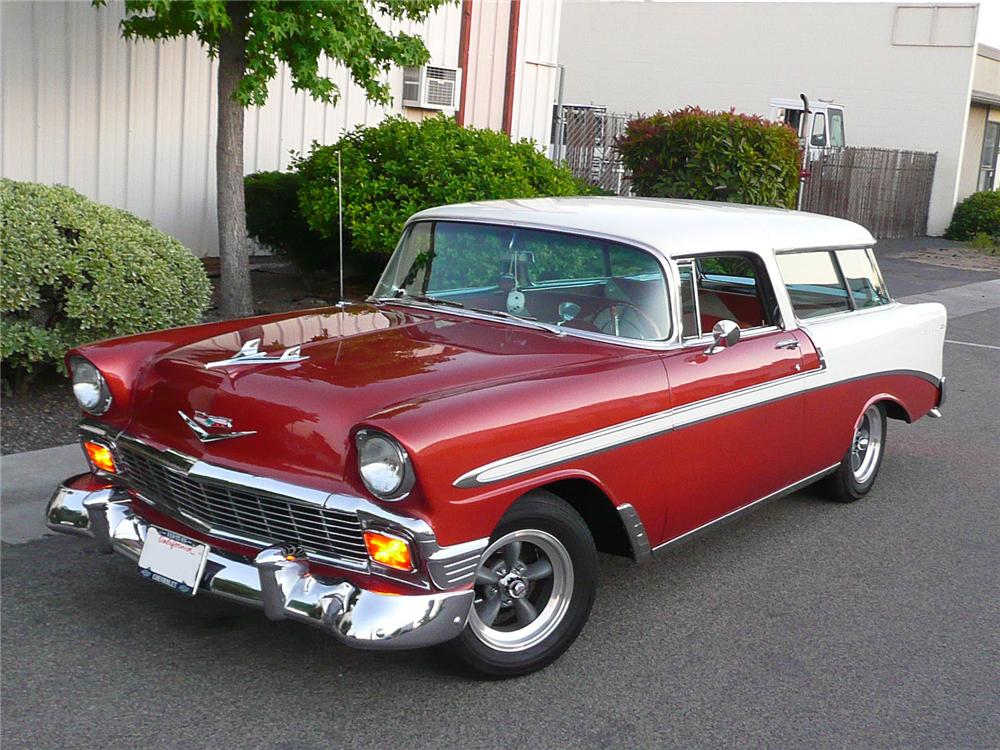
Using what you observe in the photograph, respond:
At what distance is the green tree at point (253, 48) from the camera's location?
700 centimetres

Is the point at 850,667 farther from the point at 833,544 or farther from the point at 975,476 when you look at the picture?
the point at 975,476

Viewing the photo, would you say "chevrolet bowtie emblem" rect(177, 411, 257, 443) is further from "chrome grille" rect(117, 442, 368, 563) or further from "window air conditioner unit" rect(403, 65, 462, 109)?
"window air conditioner unit" rect(403, 65, 462, 109)

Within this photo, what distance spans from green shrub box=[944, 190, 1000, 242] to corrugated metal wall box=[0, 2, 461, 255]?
18.2 meters

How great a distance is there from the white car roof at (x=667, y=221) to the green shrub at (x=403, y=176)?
A: 320cm

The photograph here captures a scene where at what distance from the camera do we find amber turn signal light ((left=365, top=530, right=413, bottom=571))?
3.40 meters

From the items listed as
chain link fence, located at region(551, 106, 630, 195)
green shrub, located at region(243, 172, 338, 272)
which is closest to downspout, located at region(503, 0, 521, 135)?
green shrub, located at region(243, 172, 338, 272)

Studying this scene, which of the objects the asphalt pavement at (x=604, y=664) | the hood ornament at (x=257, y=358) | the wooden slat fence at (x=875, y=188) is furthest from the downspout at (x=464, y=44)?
the wooden slat fence at (x=875, y=188)

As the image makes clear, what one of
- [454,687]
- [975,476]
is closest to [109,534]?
[454,687]

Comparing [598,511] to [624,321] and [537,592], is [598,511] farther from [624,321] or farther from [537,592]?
[624,321]

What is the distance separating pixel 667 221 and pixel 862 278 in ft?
5.49

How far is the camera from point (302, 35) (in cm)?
717

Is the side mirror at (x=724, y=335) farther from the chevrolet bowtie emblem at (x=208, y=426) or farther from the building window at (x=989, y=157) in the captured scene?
the building window at (x=989, y=157)

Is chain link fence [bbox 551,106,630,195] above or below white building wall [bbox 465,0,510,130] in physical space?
below

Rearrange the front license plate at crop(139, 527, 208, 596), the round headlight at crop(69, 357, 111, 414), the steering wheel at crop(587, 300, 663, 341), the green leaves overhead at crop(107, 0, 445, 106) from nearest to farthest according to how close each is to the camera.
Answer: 1. the front license plate at crop(139, 527, 208, 596)
2. the round headlight at crop(69, 357, 111, 414)
3. the steering wheel at crop(587, 300, 663, 341)
4. the green leaves overhead at crop(107, 0, 445, 106)
